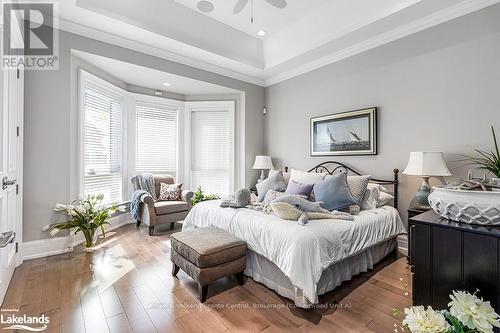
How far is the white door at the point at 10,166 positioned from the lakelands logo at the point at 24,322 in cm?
24

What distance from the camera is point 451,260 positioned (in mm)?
1187

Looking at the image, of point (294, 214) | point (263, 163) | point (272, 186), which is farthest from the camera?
point (263, 163)

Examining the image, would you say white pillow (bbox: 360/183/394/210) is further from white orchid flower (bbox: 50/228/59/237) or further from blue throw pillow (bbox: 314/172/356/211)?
white orchid flower (bbox: 50/228/59/237)

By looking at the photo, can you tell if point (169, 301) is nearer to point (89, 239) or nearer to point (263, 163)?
point (89, 239)

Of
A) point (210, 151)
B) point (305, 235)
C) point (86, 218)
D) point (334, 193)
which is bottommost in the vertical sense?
point (86, 218)

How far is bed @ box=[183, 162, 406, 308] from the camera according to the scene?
6.36 feet

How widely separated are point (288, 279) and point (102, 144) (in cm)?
389

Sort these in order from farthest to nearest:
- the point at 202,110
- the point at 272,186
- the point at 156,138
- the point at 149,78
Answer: the point at 202,110
the point at 156,138
the point at 149,78
the point at 272,186

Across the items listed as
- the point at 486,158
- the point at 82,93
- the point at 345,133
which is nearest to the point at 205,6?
the point at 82,93

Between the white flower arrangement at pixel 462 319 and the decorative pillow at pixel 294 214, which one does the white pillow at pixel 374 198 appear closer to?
the decorative pillow at pixel 294 214

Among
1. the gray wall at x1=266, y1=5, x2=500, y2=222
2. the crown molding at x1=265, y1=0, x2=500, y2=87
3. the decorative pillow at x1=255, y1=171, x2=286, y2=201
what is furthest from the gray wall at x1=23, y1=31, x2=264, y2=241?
the gray wall at x1=266, y1=5, x2=500, y2=222

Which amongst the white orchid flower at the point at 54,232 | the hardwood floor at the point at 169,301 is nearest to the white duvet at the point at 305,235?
the hardwood floor at the point at 169,301

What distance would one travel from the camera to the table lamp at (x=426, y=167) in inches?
105

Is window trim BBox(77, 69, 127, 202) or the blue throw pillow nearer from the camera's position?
the blue throw pillow
